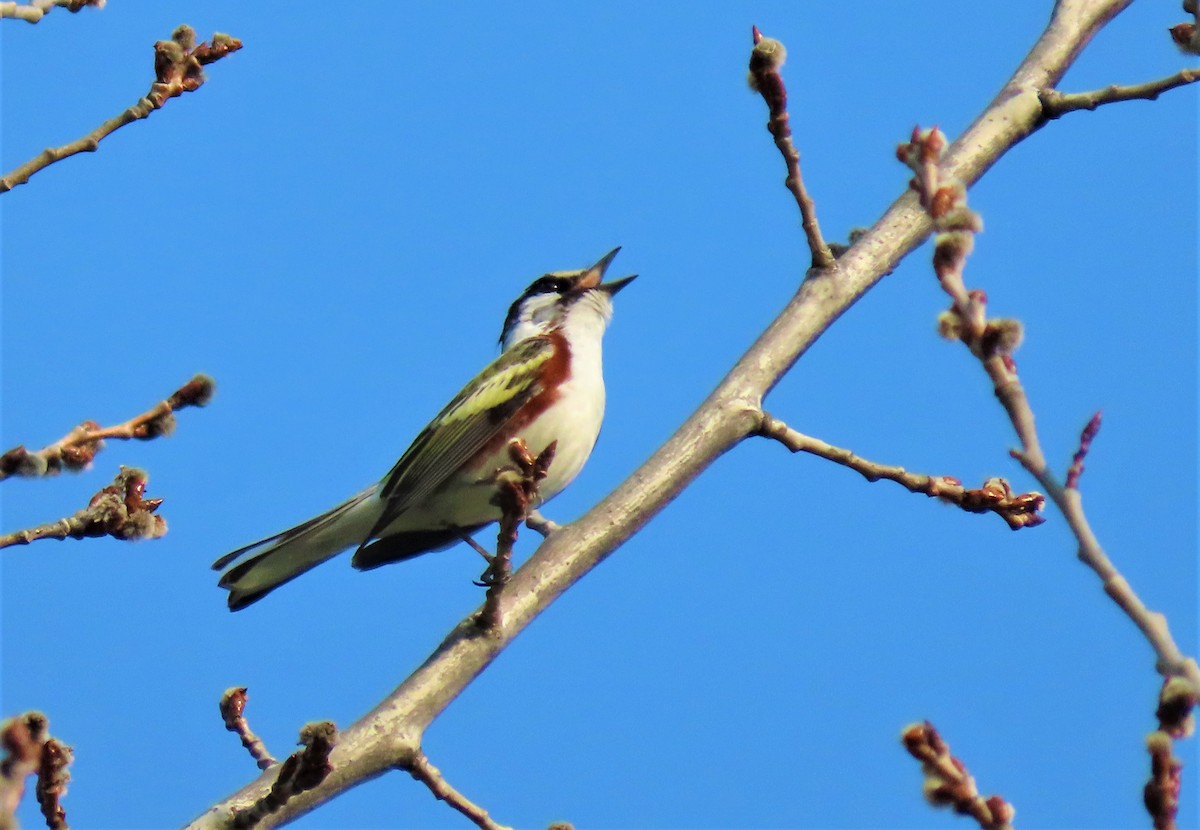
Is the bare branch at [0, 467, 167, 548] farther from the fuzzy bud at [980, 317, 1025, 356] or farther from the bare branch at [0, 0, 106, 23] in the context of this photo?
the fuzzy bud at [980, 317, 1025, 356]

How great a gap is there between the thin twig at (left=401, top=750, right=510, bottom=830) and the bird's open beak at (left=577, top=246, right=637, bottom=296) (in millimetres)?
4507

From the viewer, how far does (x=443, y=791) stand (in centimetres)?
439

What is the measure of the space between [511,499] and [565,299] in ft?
14.0

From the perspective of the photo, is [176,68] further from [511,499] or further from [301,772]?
[301,772]

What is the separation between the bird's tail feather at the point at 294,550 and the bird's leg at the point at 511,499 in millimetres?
2537

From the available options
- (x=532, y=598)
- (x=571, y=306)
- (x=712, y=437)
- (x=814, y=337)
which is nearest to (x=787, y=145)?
(x=814, y=337)

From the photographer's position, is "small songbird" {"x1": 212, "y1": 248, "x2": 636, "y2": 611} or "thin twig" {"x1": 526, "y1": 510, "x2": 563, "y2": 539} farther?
"small songbird" {"x1": 212, "y1": 248, "x2": 636, "y2": 611}

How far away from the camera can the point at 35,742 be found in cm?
286

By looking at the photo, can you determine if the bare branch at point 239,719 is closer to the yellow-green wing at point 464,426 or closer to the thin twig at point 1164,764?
the yellow-green wing at point 464,426

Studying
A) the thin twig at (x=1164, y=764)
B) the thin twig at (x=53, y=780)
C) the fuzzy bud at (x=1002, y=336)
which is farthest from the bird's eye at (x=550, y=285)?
the thin twig at (x=1164, y=764)

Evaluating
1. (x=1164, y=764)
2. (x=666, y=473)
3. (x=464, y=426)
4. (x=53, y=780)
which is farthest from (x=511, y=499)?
(x=464, y=426)

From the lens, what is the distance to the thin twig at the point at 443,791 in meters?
4.30

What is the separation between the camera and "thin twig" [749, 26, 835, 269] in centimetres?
434

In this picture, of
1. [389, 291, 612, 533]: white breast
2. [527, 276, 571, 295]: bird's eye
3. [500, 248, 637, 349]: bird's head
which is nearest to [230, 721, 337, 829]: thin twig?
[389, 291, 612, 533]: white breast
